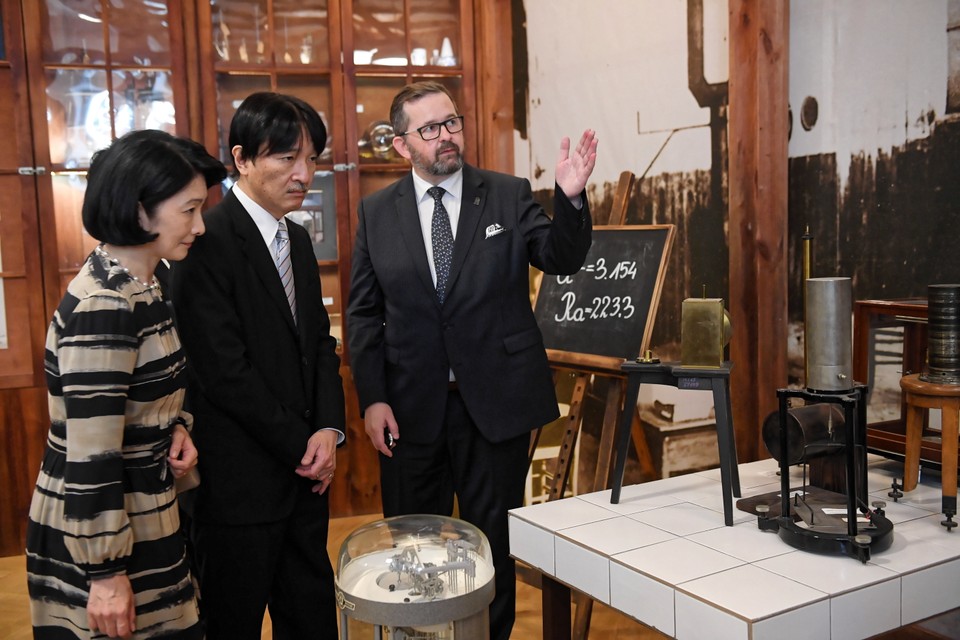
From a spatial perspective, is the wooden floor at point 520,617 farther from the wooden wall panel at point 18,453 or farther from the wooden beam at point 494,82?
the wooden beam at point 494,82

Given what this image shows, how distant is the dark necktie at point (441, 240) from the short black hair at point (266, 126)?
636mm

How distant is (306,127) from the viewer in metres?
1.94

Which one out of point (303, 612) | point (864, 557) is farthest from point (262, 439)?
point (864, 557)

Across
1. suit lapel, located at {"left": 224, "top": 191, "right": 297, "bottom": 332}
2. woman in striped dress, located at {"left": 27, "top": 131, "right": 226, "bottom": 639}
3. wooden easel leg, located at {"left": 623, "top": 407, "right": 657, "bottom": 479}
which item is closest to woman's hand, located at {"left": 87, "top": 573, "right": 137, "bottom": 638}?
woman in striped dress, located at {"left": 27, "top": 131, "right": 226, "bottom": 639}

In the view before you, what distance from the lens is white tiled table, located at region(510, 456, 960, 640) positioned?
4.91 feet

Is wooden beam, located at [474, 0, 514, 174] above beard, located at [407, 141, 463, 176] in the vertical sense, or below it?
above

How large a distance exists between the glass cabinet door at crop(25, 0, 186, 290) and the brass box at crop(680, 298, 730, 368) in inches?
118

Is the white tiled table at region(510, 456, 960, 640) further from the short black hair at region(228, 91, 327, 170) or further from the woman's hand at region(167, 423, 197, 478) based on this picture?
the short black hair at region(228, 91, 327, 170)

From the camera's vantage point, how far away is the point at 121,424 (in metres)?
1.47

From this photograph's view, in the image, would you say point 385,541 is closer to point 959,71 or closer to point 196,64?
point 959,71

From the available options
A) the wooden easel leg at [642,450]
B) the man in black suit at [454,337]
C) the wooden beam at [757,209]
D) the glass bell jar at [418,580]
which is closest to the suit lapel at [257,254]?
the man in black suit at [454,337]

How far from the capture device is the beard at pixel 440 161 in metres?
2.44

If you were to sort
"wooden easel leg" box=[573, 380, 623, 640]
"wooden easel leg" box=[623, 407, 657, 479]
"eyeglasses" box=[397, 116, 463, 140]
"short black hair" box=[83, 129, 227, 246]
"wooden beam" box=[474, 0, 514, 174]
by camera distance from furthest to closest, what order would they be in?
1. "wooden beam" box=[474, 0, 514, 174]
2. "wooden easel leg" box=[623, 407, 657, 479]
3. "wooden easel leg" box=[573, 380, 623, 640]
4. "eyeglasses" box=[397, 116, 463, 140]
5. "short black hair" box=[83, 129, 227, 246]

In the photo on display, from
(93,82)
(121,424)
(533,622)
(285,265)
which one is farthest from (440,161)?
(93,82)
